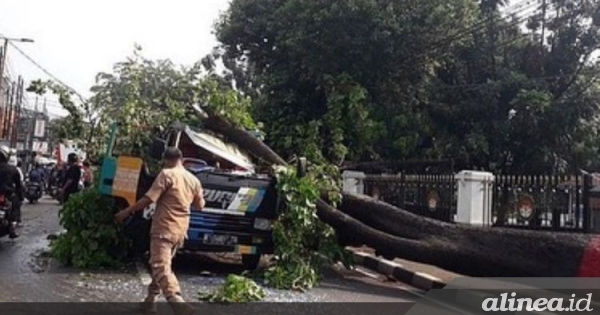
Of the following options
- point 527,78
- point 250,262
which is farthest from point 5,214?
point 527,78

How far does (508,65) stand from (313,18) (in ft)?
28.0

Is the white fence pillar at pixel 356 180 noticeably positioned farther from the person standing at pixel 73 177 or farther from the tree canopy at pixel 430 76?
the person standing at pixel 73 177

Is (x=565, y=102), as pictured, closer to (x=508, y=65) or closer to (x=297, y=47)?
(x=508, y=65)

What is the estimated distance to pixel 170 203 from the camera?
681 cm

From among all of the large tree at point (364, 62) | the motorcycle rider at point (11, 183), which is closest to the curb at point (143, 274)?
the motorcycle rider at point (11, 183)

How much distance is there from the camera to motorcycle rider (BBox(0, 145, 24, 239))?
1184cm

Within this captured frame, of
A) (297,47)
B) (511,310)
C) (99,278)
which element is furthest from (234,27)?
(511,310)

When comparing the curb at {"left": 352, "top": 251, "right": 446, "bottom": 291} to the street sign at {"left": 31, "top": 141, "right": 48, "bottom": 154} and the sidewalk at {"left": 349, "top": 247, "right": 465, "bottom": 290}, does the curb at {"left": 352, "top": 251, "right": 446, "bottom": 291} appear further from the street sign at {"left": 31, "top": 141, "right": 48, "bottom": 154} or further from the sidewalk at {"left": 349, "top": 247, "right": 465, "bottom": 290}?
the street sign at {"left": 31, "top": 141, "right": 48, "bottom": 154}

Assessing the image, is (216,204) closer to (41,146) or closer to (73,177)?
(73,177)

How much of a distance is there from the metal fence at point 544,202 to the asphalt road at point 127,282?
389cm

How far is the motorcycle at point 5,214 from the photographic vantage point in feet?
38.6

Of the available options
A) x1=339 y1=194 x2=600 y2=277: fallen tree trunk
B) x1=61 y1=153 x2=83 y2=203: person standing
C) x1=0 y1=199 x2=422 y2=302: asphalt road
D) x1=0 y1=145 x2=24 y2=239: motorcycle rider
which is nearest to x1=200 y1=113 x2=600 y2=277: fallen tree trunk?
x1=339 y1=194 x2=600 y2=277: fallen tree trunk

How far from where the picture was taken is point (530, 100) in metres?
23.2

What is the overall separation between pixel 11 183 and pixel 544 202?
951 centimetres
